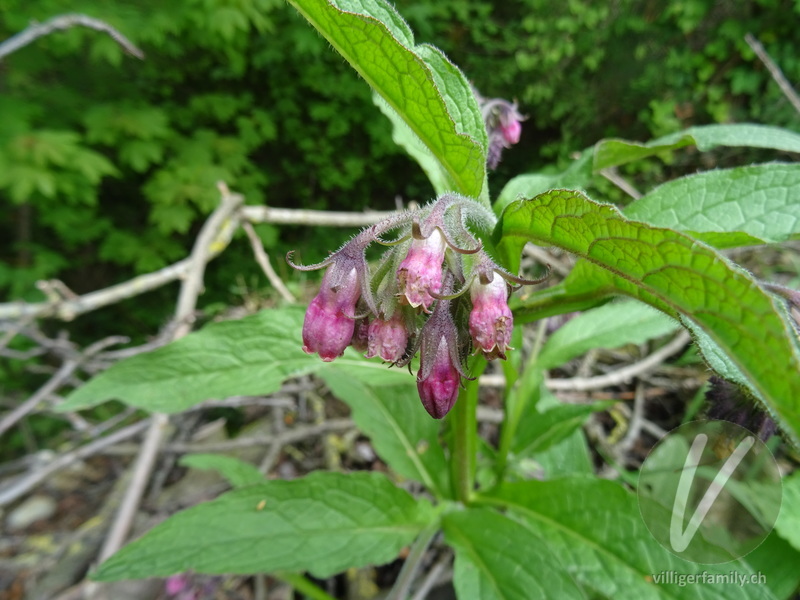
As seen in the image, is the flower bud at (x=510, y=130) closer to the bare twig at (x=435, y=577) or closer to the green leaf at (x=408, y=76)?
the green leaf at (x=408, y=76)

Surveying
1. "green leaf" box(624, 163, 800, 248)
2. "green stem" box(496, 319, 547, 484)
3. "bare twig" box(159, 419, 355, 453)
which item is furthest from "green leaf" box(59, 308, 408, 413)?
"bare twig" box(159, 419, 355, 453)

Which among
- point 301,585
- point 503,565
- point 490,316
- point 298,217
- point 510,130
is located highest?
point 510,130

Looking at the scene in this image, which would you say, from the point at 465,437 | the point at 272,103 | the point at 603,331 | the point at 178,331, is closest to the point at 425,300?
the point at 465,437

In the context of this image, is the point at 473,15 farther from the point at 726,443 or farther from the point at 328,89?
the point at 726,443

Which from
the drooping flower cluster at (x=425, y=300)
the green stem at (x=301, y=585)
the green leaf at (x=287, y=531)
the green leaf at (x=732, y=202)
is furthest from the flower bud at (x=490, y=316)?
the green stem at (x=301, y=585)

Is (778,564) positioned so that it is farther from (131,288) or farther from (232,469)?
(131,288)

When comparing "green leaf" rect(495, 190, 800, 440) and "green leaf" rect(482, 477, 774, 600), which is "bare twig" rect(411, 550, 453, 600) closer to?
"green leaf" rect(482, 477, 774, 600)
